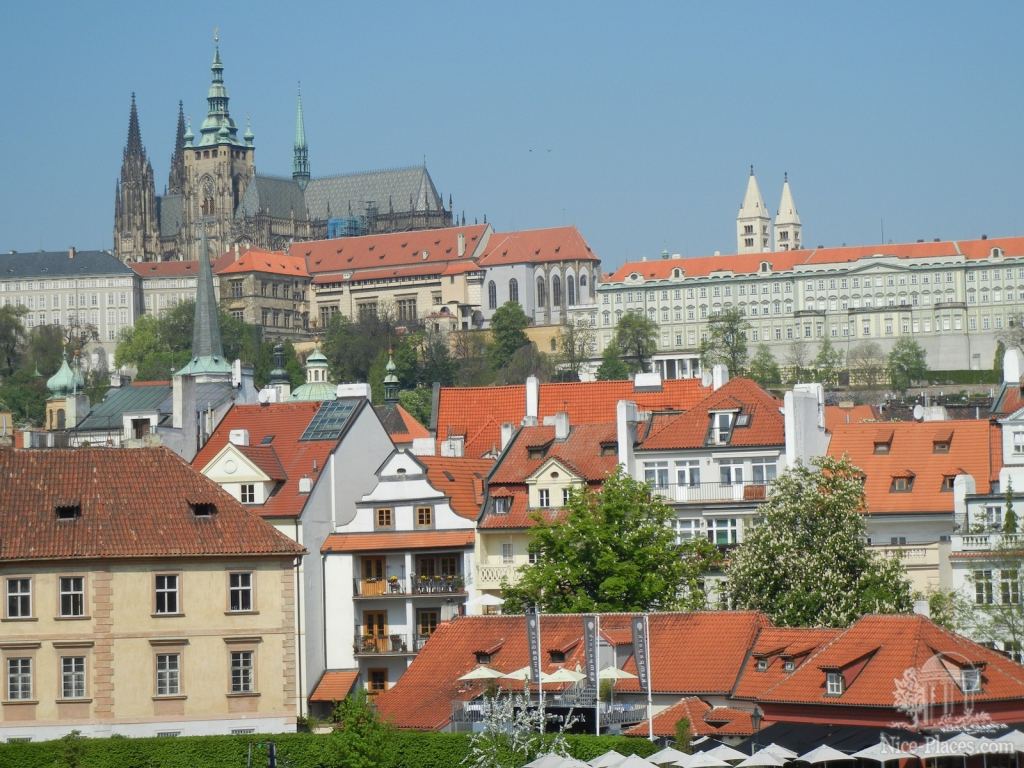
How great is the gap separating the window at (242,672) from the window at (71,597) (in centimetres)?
313

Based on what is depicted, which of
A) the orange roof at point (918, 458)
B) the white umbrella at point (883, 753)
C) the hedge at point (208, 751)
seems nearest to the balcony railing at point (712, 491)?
the orange roof at point (918, 458)

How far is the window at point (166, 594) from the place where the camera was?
49094 millimetres

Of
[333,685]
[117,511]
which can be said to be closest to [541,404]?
[333,685]

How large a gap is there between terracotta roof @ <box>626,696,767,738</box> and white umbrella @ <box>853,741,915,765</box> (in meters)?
3.91

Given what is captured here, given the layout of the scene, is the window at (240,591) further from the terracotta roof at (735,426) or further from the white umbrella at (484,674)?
the terracotta roof at (735,426)

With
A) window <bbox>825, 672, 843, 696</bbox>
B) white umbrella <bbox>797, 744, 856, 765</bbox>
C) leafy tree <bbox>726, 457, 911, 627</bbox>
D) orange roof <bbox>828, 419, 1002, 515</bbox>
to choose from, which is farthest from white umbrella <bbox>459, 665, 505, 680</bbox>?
orange roof <bbox>828, 419, 1002, 515</bbox>

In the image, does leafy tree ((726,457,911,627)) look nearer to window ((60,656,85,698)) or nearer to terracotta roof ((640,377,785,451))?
terracotta roof ((640,377,785,451))

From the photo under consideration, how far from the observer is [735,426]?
6347 centimetres

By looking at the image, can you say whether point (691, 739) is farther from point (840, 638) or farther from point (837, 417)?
point (837, 417)

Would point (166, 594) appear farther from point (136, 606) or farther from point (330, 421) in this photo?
point (330, 421)

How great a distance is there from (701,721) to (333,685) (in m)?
16.9

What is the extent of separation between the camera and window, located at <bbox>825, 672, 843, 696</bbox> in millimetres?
44281

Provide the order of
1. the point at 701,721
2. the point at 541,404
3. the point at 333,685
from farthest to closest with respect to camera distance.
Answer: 1. the point at 541,404
2. the point at 333,685
3. the point at 701,721

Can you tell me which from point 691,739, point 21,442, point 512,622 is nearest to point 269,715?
point 512,622
